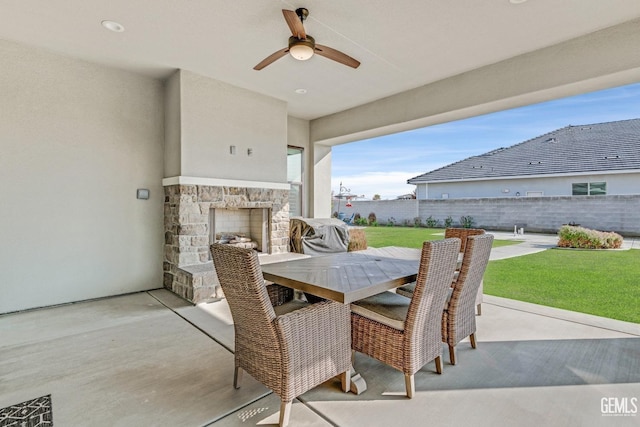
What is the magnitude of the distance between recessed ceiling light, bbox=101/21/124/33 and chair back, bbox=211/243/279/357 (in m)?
2.92

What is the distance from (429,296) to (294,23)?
2431mm

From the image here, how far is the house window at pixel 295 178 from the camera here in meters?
6.66

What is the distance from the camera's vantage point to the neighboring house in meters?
9.73

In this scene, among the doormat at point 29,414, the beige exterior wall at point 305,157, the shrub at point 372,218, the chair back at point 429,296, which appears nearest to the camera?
the doormat at point 29,414

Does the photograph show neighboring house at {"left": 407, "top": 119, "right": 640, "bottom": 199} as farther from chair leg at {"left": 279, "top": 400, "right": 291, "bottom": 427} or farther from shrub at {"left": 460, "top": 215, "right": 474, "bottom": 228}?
chair leg at {"left": 279, "top": 400, "right": 291, "bottom": 427}

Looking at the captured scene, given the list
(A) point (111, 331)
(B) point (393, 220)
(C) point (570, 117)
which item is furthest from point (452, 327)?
(C) point (570, 117)

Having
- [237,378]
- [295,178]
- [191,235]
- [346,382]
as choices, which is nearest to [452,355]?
[346,382]

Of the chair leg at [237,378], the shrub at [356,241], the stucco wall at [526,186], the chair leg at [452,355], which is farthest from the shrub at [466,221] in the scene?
the chair leg at [237,378]

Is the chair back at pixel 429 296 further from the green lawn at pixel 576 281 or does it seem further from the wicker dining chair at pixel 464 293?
the green lawn at pixel 576 281

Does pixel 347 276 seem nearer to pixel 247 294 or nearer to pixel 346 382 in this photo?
pixel 346 382

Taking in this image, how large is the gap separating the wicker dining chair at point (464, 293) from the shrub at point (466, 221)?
28.8 ft

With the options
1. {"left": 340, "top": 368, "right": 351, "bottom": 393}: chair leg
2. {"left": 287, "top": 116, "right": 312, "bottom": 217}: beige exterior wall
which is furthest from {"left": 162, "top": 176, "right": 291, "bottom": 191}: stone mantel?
{"left": 340, "top": 368, "right": 351, "bottom": 393}: chair leg

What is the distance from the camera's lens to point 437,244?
1922mm

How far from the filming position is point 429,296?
2.00 m
